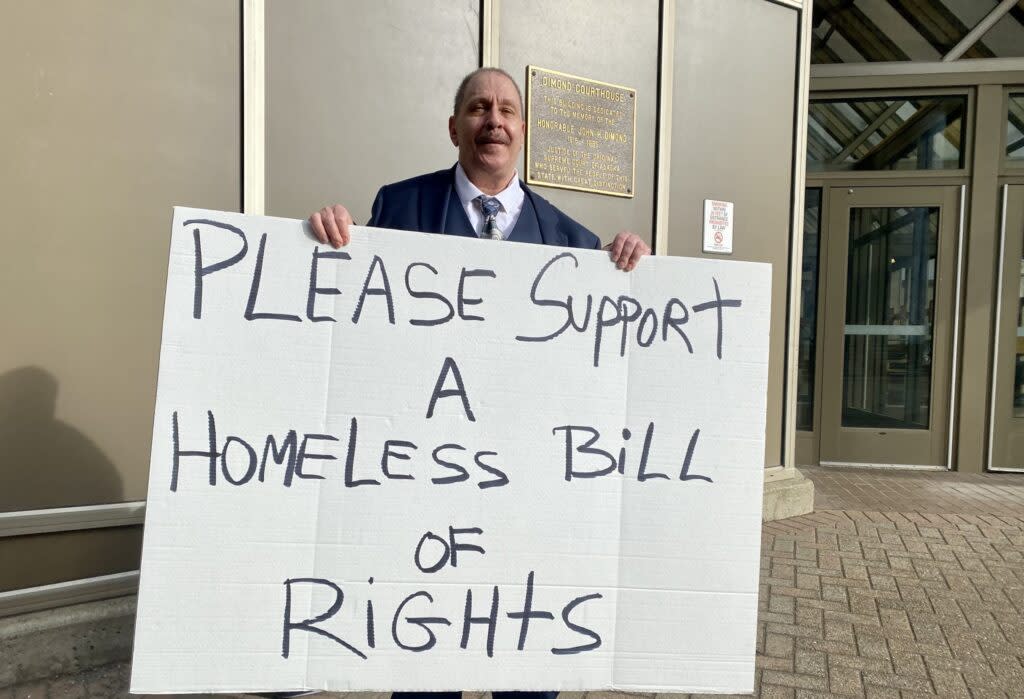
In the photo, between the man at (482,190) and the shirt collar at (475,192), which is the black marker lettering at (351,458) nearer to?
the man at (482,190)

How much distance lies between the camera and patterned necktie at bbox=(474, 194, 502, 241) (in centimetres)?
179

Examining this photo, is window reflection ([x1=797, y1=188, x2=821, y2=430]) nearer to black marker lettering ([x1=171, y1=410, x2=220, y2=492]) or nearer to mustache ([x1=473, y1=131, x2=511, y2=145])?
mustache ([x1=473, y1=131, x2=511, y2=145])

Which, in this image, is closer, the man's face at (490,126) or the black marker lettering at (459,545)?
the black marker lettering at (459,545)

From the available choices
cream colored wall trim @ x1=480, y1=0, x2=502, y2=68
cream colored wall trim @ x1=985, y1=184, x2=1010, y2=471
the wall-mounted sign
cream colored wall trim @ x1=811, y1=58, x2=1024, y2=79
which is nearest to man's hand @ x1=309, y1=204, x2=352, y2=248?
cream colored wall trim @ x1=480, y1=0, x2=502, y2=68

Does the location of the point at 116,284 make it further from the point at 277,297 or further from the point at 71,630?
the point at 277,297

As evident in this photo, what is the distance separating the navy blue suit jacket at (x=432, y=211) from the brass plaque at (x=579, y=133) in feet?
6.89

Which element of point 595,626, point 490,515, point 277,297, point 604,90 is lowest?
point 595,626

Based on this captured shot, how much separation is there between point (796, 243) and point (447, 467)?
4316mm

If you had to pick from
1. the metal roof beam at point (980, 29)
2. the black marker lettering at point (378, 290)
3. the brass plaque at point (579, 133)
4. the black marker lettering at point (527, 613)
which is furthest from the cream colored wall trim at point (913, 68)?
the black marker lettering at point (527, 613)

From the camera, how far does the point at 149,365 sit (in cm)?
293

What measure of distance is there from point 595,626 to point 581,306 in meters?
0.72

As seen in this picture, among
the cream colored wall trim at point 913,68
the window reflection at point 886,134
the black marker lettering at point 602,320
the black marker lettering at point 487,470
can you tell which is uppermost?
the cream colored wall trim at point 913,68

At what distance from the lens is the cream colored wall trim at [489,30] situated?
A: 12.0ft

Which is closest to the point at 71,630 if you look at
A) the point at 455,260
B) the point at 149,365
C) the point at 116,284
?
the point at 149,365
